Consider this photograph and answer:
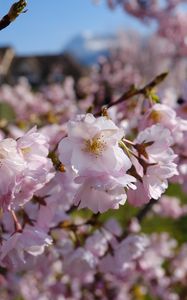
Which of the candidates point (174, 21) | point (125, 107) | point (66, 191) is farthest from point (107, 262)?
point (174, 21)

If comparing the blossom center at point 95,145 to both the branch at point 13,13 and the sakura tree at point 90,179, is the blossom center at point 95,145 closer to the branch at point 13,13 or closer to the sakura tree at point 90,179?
the sakura tree at point 90,179

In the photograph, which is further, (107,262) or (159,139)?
(107,262)

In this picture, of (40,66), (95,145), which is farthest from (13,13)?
(40,66)

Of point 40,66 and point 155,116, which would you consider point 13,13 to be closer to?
point 155,116

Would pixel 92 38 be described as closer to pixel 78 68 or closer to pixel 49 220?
pixel 78 68

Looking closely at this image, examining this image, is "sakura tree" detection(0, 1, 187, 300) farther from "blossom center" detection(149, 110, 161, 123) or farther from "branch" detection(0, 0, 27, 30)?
"branch" detection(0, 0, 27, 30)

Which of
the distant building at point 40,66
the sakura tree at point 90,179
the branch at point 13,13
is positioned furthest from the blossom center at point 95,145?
the distant building at point 40,66
